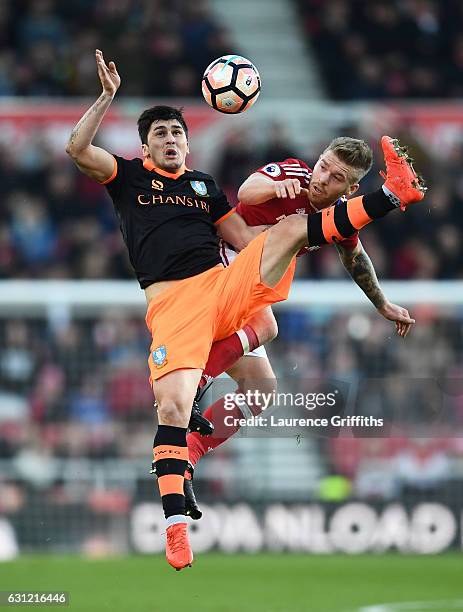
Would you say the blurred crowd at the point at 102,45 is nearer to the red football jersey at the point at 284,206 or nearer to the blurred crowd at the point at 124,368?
the blurred crowd at the point at 124,368

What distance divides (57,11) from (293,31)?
11.9 ft

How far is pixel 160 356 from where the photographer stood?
7871 millimetres

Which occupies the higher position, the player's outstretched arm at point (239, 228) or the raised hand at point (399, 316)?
A: the player's outstretched arm at point (239, 228)

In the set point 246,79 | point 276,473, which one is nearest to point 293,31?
point 276,473

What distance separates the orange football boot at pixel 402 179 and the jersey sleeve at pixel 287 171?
64cm

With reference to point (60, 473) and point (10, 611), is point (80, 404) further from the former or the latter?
point (10, 611)

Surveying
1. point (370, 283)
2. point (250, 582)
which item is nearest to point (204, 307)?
point (370, 283)

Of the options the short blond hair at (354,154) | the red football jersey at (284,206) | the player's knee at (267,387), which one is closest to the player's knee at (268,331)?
the player's knee at (267,387)

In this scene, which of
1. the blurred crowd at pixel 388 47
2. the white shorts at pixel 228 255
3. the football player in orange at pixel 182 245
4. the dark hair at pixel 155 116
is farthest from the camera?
the blurred crowd at pixel 388 47

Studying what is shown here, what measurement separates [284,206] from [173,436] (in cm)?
158

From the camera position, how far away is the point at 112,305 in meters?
13.5

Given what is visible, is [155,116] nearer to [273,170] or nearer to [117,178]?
[117,178]

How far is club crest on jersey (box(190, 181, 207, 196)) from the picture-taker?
8.34 m

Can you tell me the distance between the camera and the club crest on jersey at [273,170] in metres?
8.05
